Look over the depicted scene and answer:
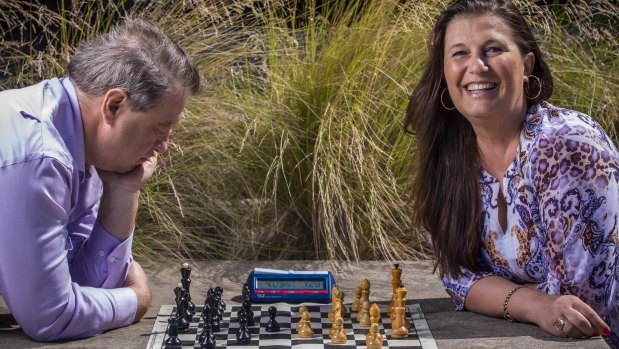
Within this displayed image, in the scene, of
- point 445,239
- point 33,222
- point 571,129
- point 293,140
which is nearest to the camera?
point 33,222

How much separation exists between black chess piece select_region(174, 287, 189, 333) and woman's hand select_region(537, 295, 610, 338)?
104 cm

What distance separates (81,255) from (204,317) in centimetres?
57

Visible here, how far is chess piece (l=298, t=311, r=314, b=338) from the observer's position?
3.13m

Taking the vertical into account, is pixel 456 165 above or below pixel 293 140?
above

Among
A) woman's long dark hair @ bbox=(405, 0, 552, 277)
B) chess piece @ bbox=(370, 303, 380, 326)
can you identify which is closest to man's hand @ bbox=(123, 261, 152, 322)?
chess piece @ bbox=(370, 303, 380, 326)

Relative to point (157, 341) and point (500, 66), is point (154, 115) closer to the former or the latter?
point (157, 341)

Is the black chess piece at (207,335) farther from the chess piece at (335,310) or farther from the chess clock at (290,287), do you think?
the chess clock at (290,287)

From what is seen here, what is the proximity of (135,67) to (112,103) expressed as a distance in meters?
0.12

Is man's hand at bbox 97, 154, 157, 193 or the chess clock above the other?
man's hand at bbox 97, 154, 157, 193

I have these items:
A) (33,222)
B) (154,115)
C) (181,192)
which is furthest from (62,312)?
(181,192)

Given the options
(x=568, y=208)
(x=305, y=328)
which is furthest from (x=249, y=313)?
(x=568, y=208)

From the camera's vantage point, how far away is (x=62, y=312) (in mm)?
3047

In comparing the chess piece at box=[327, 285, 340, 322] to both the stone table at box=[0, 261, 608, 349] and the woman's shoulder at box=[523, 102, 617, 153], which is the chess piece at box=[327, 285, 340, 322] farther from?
the woman's shoulder at box=[523, 102, 617, 153]

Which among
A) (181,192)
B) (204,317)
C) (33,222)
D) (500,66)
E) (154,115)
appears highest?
(500,66)
